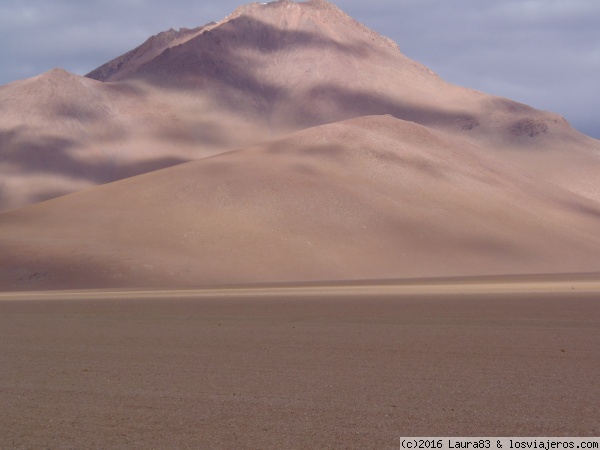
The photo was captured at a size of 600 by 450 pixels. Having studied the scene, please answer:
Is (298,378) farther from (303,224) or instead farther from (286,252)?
(303,224)

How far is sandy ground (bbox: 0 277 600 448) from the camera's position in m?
11.5

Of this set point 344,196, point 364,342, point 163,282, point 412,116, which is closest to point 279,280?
point 163,282

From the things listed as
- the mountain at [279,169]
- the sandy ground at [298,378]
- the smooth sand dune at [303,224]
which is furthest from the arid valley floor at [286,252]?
the mountain at [279,169]

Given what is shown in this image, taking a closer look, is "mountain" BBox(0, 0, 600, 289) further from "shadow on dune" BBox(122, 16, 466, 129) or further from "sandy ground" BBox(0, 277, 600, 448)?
"sandy ground" BBox(0, 277, 600, 448)

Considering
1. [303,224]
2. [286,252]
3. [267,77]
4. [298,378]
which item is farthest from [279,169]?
[267,77]

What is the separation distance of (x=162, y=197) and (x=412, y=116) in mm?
88224

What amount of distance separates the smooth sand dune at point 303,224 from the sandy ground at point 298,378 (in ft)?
118

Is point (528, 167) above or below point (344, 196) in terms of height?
above

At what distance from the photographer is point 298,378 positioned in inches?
624

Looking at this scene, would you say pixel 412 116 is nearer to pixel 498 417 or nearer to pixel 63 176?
pixel 63 176

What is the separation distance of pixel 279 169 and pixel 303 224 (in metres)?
14.6

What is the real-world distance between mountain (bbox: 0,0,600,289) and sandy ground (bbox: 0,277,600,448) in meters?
37.8

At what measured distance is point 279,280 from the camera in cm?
6575

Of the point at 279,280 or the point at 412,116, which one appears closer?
the point at 279,280
